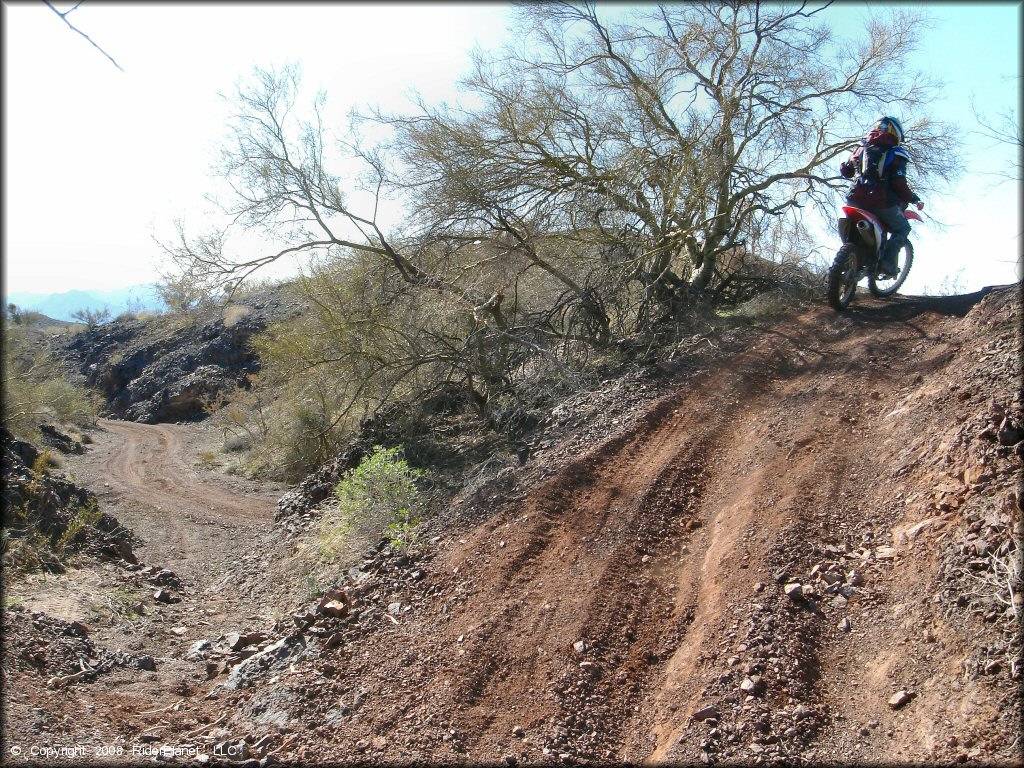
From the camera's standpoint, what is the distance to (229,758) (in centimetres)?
418

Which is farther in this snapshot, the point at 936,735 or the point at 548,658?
the point at 548,658

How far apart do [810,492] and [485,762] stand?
2.85m

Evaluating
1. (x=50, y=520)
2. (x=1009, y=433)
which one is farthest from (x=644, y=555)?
(x=50, y=520)

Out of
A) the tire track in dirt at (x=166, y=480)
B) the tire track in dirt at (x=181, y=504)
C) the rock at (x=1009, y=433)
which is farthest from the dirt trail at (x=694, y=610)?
the tire track in dirt at (x=166, y=480)

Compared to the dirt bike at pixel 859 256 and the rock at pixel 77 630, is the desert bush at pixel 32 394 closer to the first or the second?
the rock at pixel 77 630

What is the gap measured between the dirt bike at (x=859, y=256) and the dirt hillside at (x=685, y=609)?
778mm

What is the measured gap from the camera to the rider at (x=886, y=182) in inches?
305

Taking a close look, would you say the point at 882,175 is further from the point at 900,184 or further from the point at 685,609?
the point at 685,609

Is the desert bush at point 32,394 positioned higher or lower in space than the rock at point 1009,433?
higher

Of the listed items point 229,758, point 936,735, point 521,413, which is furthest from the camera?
point 521,413

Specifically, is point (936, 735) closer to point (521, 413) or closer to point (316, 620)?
point (316, 620)

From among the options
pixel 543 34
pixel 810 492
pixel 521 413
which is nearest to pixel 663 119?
pixel 543 34

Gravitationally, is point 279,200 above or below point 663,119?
below

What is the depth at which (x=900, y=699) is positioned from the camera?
3217 mm
